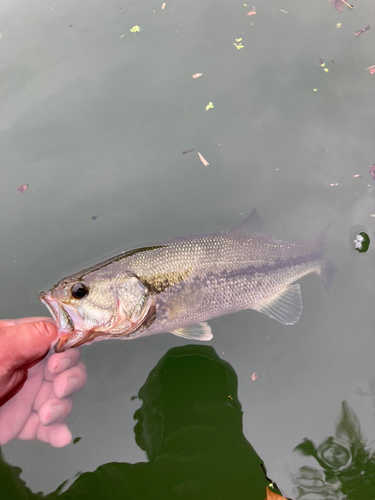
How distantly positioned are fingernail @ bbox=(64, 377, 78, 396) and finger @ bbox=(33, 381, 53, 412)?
0.72ft

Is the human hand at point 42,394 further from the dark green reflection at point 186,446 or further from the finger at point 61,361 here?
the dark green reflection at point 186,446

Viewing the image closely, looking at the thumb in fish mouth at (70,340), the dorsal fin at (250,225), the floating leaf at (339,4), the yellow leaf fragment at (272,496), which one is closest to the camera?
the thumb in fish mouth at (70,340)

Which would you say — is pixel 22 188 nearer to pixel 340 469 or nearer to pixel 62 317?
pixel 62 317

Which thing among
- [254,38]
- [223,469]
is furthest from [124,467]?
[254,38]

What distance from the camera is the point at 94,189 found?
11.8 ft

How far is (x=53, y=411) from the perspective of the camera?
2.82m

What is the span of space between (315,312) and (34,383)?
3221 millimetres

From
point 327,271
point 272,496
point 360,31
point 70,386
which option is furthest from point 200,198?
point 360,31

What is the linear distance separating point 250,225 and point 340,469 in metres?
2.69

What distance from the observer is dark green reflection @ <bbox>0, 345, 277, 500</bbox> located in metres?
2.88

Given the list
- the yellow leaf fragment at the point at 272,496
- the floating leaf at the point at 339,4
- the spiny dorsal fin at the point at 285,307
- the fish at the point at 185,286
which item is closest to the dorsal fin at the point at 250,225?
the fish at the point at 185,286

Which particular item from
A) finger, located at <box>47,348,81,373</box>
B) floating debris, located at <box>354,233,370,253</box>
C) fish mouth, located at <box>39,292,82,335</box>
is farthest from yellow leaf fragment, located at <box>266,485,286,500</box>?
floating debris, located at <box>354,233,370,253</box>

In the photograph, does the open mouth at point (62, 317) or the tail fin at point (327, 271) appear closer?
the open mouth at point (62, 317)

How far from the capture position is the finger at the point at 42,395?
293 cm
